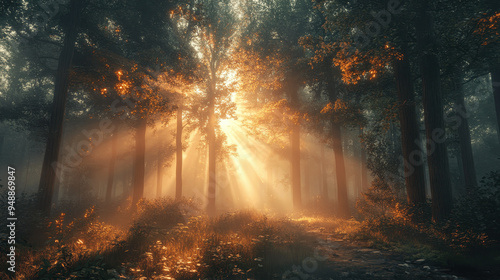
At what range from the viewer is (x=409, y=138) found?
33.4 ft

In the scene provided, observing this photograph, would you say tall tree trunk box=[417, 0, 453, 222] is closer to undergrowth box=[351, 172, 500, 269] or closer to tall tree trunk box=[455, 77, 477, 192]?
undergrowth box=[351, 172, 500, 269]

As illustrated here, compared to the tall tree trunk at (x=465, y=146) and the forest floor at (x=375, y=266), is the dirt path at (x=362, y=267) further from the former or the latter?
the tall tree trunk at (x=465, y=146)

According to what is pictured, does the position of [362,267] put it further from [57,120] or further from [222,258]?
[57,120]

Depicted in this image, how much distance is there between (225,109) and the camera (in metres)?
17.4

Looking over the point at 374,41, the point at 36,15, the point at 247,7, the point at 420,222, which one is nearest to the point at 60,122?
the point at 36,15

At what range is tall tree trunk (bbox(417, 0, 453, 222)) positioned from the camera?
8.37 meters

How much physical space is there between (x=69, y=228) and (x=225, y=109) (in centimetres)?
1173

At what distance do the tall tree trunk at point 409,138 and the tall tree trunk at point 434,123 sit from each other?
3.02 ft

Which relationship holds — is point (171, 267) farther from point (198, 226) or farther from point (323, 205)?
point (323, 205)

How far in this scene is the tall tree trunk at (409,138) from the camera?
31.9 ft

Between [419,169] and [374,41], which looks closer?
[374,41]

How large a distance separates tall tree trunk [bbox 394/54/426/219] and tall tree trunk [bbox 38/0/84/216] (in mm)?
13501

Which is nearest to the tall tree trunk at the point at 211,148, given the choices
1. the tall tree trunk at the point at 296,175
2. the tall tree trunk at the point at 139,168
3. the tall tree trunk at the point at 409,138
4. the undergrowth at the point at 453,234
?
the tall tree trunk at the point at 139,168

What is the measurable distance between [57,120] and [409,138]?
47.5 feet
